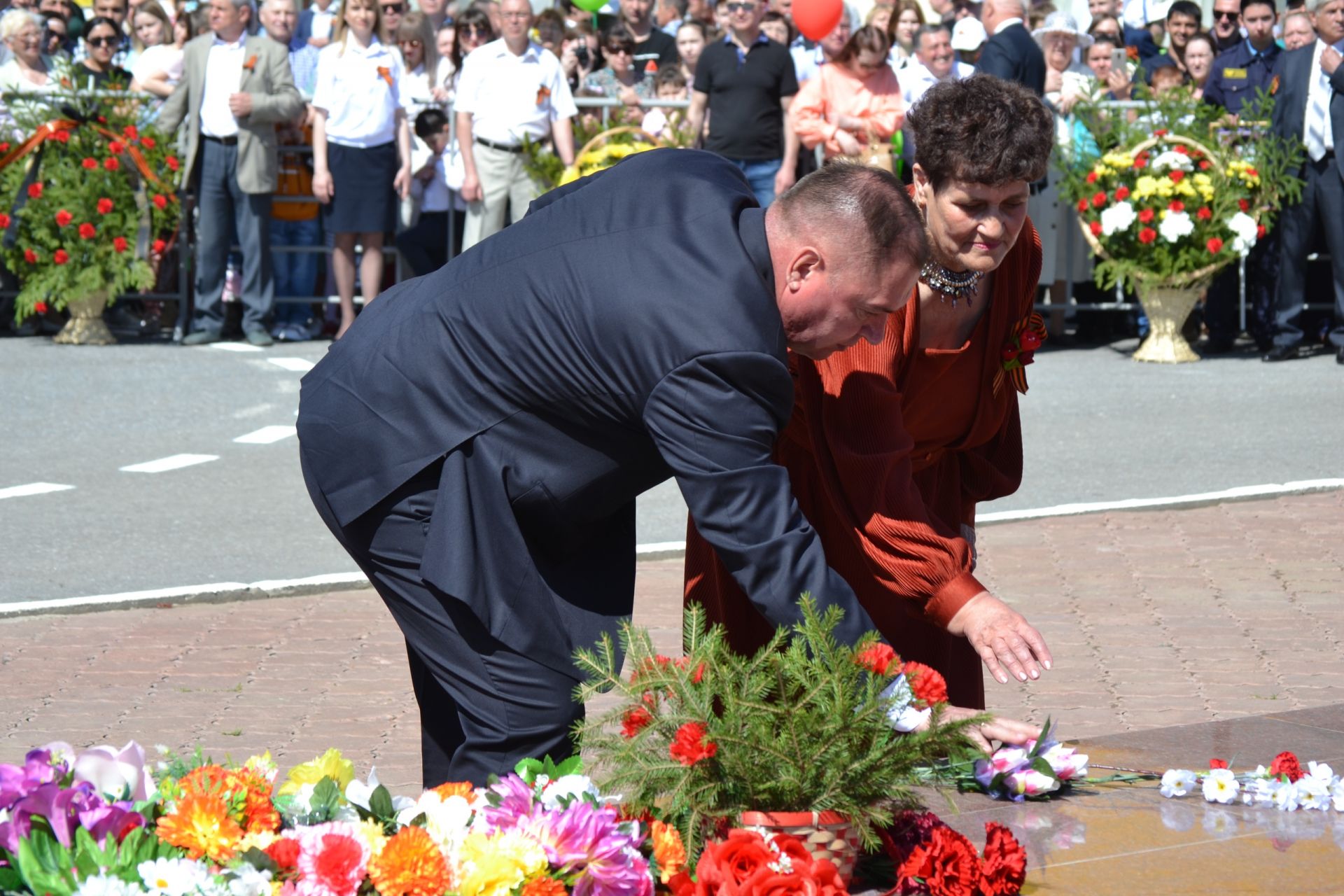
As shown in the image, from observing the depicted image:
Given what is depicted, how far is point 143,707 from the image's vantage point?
224 inches

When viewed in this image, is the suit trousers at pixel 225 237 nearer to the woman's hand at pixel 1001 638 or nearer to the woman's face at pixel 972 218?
the woman's face at pixel 972 218

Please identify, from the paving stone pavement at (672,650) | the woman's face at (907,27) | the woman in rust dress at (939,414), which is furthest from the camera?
the woman's face at (907,27)

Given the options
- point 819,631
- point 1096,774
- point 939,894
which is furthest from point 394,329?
point 1096,774

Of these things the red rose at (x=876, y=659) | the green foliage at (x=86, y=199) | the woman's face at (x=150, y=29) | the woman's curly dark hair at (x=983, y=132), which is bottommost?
the green foliage at (x=86, y=199)

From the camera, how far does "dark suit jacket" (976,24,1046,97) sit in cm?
1202

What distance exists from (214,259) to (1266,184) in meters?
7.24

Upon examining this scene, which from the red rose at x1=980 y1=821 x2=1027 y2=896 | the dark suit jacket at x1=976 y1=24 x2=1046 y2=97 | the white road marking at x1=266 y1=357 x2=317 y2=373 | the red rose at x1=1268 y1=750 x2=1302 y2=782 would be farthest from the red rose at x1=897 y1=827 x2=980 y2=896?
the dark suit jacket at x1=976 y1=24 x2=1046 y2=97

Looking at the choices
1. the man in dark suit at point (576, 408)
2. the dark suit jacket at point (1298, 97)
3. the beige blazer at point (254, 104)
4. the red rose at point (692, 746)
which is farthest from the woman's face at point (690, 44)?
the red rose at point (692, 746)

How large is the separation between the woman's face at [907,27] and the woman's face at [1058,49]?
3.10ft

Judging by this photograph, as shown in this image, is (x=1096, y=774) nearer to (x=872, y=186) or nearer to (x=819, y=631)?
(x=819, y=631)

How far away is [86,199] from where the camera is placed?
40.5 ft

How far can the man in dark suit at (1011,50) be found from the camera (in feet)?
39.5

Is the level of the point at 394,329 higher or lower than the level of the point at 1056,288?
higher

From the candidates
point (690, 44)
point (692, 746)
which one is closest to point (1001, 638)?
point (692, 746)
